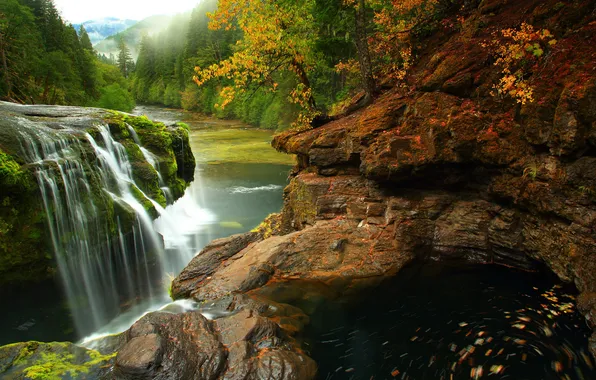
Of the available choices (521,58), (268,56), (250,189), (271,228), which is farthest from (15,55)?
(521,58)

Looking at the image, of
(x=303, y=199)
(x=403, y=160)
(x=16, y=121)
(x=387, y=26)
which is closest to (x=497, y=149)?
(x=403, y=160)

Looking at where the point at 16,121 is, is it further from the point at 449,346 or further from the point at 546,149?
the point at 546,149

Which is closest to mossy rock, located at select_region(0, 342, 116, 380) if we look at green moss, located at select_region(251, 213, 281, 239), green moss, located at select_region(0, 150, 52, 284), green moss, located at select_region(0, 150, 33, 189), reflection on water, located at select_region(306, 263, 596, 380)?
reflection on water, located at select_region(306, 263, 596, 380)

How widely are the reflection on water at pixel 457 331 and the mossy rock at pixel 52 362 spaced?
3.50 metres

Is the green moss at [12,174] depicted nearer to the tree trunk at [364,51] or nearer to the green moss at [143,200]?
the green moss at [143,200]

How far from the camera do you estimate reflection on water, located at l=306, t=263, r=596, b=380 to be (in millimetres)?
5355

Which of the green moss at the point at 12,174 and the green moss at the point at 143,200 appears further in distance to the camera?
the green moss at the point at 143,200

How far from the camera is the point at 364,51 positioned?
10805 millimetres

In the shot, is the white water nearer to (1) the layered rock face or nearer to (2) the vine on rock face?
(1) the layered rock face

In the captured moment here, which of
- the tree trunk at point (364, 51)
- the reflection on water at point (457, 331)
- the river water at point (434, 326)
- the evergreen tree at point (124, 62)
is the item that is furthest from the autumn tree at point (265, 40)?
the evergreen tree at point (124, 62)

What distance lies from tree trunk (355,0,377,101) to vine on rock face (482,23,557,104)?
3824 mm

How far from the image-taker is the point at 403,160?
28.9 ft

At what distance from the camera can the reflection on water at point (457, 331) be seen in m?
5.36

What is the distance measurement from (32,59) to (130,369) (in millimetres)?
36866
